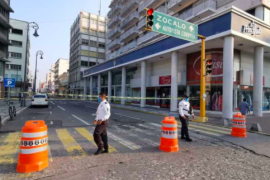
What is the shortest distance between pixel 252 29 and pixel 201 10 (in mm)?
7286

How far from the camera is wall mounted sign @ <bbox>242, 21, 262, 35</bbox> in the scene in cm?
1393

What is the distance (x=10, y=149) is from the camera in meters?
5.27

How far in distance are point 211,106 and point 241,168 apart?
1320 centimetres

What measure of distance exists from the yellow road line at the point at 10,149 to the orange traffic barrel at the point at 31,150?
787 millimetres

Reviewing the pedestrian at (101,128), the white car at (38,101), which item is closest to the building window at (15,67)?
the white car at (38,101)

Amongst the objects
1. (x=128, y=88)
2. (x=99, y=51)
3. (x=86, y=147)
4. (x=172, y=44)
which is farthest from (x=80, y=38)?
(x=86, y=147)

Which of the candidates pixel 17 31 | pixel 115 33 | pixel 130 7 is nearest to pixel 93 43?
pixel 115 33

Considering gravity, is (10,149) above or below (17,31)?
below

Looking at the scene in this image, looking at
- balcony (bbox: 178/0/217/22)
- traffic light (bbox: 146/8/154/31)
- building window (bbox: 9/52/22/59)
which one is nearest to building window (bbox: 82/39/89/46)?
building window (bbox: 9/52/22/59)

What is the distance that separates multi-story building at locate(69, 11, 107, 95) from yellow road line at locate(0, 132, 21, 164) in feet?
153

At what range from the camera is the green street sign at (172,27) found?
30.3 feet

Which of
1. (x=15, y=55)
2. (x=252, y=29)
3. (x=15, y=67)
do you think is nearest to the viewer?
(x=252, y=29)

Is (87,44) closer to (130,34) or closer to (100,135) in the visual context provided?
(130,34)

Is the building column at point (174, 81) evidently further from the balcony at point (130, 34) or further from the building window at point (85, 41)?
the building window at point (85, 41)
